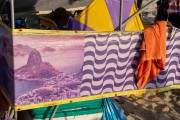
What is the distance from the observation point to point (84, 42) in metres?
3.53

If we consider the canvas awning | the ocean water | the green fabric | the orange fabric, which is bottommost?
the green fabric

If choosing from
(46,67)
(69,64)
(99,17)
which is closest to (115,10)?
(99,17)

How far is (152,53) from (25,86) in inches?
56.3

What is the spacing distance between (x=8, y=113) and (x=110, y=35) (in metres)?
1.56

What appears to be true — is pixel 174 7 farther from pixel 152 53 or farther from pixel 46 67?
pixel 46 67

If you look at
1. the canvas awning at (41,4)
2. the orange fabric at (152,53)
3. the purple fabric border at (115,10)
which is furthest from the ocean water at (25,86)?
the canvas awning at (41,4)

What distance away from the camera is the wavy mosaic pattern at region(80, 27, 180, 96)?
11.9ft

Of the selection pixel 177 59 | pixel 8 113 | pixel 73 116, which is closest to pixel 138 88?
pixel 177 59

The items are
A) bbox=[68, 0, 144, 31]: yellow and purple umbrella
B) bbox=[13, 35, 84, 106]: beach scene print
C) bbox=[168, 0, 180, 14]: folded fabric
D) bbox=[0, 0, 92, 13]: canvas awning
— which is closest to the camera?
bbox=[13, 35, 84, 106]: beach scene print

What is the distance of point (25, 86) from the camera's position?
3.42 m

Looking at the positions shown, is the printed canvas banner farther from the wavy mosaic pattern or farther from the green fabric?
the green fabric

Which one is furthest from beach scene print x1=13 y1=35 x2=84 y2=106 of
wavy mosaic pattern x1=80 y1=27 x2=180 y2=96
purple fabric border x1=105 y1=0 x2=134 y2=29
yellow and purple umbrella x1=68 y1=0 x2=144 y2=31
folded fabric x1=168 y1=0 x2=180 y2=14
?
folded fabric x1=168 y1=0 x2=180 y2=14

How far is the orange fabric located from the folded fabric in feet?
5.53

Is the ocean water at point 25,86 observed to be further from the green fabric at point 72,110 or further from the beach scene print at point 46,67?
the green fabric at point 72,110
